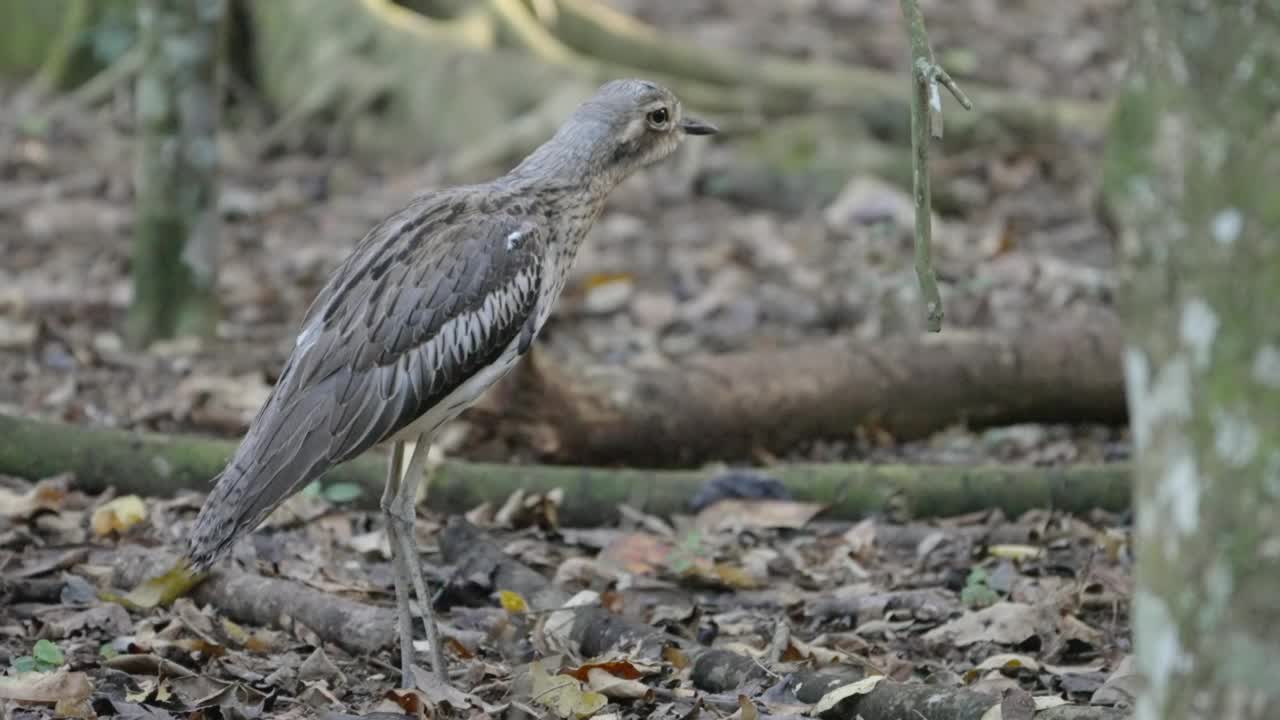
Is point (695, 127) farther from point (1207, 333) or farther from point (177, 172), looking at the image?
point (1207, 333)

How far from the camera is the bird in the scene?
5.00m

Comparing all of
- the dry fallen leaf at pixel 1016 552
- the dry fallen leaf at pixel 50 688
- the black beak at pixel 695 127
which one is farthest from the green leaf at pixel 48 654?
the dry fallen leaf at pixel 1016 552

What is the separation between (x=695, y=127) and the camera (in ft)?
20.4

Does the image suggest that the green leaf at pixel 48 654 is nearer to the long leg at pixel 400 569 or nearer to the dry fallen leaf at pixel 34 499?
the long leg at pixel 400 569

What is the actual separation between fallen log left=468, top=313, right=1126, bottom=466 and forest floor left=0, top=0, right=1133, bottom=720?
16 cm

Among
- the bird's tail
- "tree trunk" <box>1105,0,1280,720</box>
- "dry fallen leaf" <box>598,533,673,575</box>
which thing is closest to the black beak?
"dry fallen leaf" <box>598,533,673,575</box>

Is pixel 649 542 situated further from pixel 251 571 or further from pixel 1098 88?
pixel 1098 88

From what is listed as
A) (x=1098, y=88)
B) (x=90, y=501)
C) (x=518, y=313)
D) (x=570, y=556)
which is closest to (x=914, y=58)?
(x=518, y=313)

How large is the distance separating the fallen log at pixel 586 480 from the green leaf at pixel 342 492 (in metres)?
0.03

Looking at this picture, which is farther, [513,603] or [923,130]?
[513,603]

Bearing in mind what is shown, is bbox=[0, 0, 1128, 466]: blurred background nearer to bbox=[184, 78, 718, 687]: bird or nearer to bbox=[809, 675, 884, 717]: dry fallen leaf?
bbox=[184, 78, 718, 687]: bird

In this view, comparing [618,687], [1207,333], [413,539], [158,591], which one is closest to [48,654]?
[158,591]

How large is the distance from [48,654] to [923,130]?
260cm

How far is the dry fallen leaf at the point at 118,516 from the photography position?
5969mm
